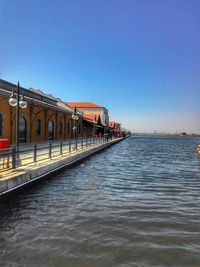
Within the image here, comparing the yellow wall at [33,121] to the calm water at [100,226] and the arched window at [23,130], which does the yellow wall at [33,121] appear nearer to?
the arched window at [23,130]

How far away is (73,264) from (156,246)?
1.67m

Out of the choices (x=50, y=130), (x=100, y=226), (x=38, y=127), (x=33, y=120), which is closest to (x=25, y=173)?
(x=100, y=226)

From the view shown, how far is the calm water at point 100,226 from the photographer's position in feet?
17.1

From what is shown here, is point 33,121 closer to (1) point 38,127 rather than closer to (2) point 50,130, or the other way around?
(1) point 38,127

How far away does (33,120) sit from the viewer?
27.2 m

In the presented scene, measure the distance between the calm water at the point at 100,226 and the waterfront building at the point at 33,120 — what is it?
21.4 feet

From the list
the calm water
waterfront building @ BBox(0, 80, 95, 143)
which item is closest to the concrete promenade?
the calm water

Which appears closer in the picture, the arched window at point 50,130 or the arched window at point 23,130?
the arched window at point 23,130

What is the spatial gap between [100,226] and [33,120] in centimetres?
2136

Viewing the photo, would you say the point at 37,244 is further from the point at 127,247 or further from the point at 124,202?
the point at 124,202

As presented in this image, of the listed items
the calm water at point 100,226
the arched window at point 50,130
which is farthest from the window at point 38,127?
the calm water at point 100,226

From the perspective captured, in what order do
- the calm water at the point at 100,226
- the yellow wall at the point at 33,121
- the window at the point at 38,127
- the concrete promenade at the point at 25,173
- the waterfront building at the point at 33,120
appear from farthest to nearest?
the window at the point at 38,127 < the yellow wall at the point at 33,121 < the waterfront building at the point at 33,120 < the concrete promenade at the point at 25,173 < the calm water at the point at 100,226

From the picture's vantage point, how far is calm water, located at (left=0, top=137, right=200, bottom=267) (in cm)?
520

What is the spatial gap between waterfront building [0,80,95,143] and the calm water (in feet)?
21.4
